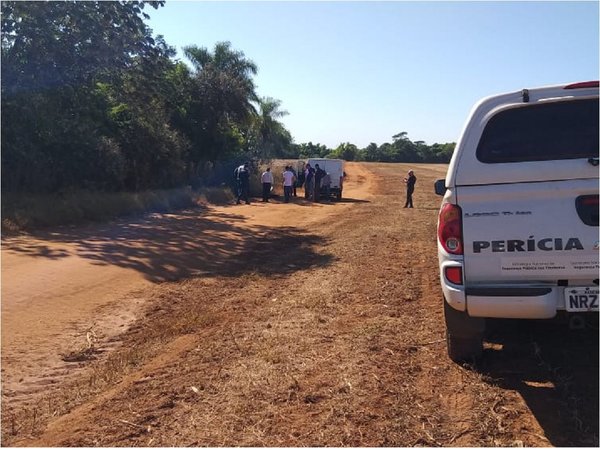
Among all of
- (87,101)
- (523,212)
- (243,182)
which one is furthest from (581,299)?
(243,182)

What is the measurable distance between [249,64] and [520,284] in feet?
114

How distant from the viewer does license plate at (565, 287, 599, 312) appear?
4094 mm

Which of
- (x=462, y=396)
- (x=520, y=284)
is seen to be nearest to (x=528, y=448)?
(x=462, y=396)

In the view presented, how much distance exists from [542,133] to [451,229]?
101 cm

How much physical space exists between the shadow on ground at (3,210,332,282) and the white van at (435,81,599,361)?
5.85 metres

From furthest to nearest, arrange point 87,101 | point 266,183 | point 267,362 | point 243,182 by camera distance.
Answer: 1. point 266,183
2. point 243,182
3. point 87,101
4. point 267,362

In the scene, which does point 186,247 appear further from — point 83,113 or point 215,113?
point 215,113

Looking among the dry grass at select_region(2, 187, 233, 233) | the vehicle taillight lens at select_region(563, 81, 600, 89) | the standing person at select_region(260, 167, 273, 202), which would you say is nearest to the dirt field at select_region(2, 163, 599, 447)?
the vehicle taillight lens at select_region(563, 81, 600, 89)

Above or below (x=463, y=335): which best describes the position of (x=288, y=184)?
above

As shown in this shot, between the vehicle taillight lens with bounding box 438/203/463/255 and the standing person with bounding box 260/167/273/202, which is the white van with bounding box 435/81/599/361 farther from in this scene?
the standing person with bounding box 260/167/273/202

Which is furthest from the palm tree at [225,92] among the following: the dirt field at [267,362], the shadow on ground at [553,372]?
the shadow on ground at [553,372]

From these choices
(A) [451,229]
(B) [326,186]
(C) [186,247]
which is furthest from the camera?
(B) [326,186]

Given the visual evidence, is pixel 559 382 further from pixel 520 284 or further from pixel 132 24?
pixel 132 24

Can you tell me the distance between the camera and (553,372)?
479 cm
